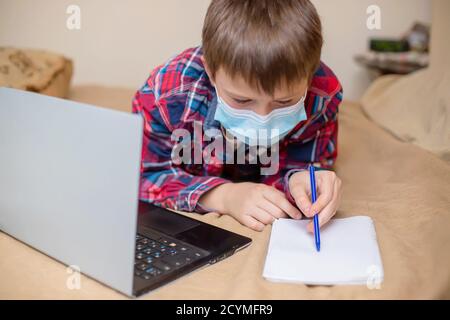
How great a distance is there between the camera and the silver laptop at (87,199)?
548 mm

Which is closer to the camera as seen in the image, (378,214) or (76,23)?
(378,214)

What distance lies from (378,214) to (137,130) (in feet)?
1.51

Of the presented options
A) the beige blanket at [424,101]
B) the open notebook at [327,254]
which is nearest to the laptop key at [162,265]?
the open notebook at [327,254]

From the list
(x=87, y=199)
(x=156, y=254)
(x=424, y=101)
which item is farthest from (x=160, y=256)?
(x=424, y=101)

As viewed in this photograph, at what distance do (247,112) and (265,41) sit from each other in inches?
4.4

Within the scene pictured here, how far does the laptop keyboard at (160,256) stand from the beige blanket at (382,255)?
0.02m

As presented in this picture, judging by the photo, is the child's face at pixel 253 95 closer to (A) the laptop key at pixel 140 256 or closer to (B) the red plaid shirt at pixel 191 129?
(B) the red plaid shirt at pixel 191 129

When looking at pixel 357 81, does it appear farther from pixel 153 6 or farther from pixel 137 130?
pixel 137 130

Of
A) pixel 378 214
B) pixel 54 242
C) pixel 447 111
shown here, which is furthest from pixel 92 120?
pixel 447 111

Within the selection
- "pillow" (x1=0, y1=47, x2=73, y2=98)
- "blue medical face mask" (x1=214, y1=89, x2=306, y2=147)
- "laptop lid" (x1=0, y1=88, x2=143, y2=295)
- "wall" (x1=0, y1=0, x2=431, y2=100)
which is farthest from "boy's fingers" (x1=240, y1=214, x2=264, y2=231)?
"wall" (x1=0, y1=0, x2=431, y2=100)

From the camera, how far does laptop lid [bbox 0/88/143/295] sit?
544 millimetres

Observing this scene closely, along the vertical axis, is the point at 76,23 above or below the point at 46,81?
above

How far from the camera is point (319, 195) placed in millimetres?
776

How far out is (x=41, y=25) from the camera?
1.76 meters
